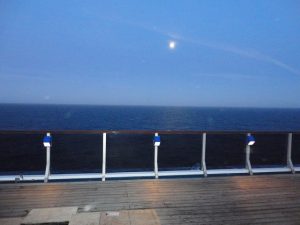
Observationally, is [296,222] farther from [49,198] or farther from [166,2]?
[166,2]

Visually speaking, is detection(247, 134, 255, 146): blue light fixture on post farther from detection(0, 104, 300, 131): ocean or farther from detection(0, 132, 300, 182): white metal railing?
detection(0, 104, 300, 131): ocean

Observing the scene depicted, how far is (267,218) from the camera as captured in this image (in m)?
3.38

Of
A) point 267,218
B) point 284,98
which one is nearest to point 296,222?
point 267,218

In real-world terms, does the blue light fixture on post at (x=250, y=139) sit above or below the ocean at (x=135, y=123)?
above

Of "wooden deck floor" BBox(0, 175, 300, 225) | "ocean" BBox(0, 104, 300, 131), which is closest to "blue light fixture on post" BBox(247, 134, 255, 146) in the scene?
"wooden deck floor" BBox(0, 175, 300, 225)

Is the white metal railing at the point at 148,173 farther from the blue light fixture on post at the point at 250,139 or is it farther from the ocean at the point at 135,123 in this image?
the ocean at the point at 135,123

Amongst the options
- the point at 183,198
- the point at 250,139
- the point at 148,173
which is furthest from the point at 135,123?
the point at 183,198

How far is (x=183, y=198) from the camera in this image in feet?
13.3

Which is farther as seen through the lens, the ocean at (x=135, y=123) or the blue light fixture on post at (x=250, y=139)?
the ocean at (x=135, y=123)

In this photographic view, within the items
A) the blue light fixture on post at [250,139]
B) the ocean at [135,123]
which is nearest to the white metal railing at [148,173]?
A: the blue light fixture on post at [250,139]

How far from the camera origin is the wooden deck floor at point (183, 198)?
3.45 metres

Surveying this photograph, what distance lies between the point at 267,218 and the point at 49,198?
2887mm

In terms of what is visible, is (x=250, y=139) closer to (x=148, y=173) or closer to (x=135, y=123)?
(x=148, y=173)

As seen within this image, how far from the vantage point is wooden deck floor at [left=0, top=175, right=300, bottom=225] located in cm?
345
